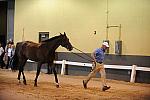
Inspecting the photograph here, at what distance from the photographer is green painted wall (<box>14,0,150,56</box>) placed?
45.3ft

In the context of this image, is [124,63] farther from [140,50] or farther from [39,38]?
[39,38]

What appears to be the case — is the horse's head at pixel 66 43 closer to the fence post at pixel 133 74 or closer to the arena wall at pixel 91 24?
the fence post at pixel 133 74

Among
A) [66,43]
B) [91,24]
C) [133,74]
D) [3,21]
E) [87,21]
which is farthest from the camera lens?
[3,21]

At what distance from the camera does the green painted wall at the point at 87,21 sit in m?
13.8

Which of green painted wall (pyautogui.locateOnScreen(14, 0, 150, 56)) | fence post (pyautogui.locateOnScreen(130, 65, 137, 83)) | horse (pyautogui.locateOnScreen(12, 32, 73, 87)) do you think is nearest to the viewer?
horse (pyautogui.locateOnScreen(12, 32, 73, 87))

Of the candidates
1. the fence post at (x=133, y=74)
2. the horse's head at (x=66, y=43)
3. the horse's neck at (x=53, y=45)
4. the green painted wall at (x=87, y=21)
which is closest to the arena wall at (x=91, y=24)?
the green painted wall at (x=87, y=21)

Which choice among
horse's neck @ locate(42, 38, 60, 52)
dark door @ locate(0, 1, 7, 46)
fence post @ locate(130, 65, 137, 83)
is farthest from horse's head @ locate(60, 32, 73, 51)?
dark door @ locate(0, 1, 7, 46)

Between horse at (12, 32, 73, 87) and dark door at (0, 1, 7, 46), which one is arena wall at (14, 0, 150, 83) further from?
dark door at (0, 1, 7, 46)

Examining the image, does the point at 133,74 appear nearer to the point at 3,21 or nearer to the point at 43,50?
the point at 43,50

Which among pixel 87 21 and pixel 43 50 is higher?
pixel 87 21

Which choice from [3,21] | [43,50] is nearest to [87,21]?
[43,50]

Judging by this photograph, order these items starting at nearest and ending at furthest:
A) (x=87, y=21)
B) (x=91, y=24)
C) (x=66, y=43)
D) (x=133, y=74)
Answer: (x=66, y=43) → (x=133, y=74) → (x=91, y=24) → (x=87, y=21)

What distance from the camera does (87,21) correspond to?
15766 mm

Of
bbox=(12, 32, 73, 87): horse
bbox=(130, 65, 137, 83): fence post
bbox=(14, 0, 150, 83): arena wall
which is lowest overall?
bbox=(130, 65, 137, 83): fence post
